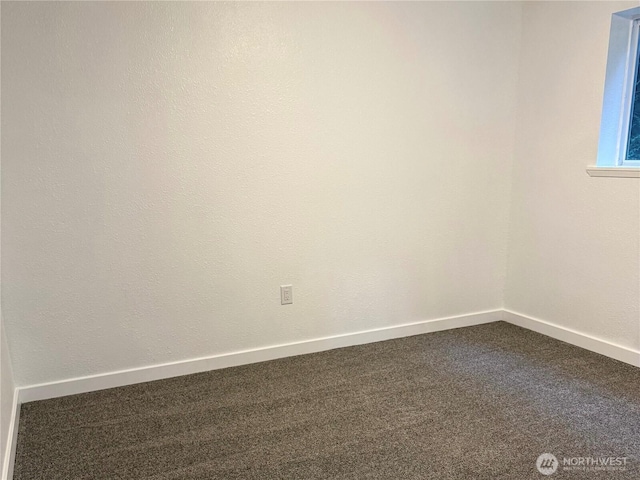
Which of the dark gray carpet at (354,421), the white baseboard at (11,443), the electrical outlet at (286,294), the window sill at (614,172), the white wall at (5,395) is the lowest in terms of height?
the dark gray carpet at (354,421)

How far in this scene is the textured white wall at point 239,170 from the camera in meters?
2.04

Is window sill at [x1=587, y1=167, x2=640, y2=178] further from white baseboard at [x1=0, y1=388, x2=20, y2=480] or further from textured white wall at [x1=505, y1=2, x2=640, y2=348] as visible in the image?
white baseboard at [x1=0, y1=388, x2=20, y2=480]

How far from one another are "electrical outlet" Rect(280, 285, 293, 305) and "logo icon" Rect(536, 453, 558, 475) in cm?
139

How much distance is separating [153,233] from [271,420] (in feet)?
3.41

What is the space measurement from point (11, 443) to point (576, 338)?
282cm

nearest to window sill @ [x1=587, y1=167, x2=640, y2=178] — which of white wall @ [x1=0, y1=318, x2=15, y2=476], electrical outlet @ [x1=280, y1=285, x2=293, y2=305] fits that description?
electrical outlet @ [x1=280, y1=285, x2=293, y2=305]

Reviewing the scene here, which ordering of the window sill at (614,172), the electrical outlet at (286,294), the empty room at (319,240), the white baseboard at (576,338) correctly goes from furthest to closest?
the electrical outlet at (286,294) < the white baseboard at (576,338) < the window sill at (614,172) < the empty room at (319,240)

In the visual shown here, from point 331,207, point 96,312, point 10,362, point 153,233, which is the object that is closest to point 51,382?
point 10,362

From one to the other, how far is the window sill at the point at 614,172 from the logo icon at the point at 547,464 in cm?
148

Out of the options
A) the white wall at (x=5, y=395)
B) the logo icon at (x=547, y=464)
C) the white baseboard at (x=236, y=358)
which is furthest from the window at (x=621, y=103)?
the white wall at (x=5, y=395)

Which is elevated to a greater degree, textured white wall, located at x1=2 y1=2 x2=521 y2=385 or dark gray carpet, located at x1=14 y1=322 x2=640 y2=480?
textured white wall, located at x1=2 y1=2 x2=521 y2=385

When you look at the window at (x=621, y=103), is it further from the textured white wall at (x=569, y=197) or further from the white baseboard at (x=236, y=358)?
the white baseboard at (x=236, y=358)

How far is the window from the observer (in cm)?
241

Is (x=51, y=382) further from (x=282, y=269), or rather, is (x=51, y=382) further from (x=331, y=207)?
(x=331, y=207)
